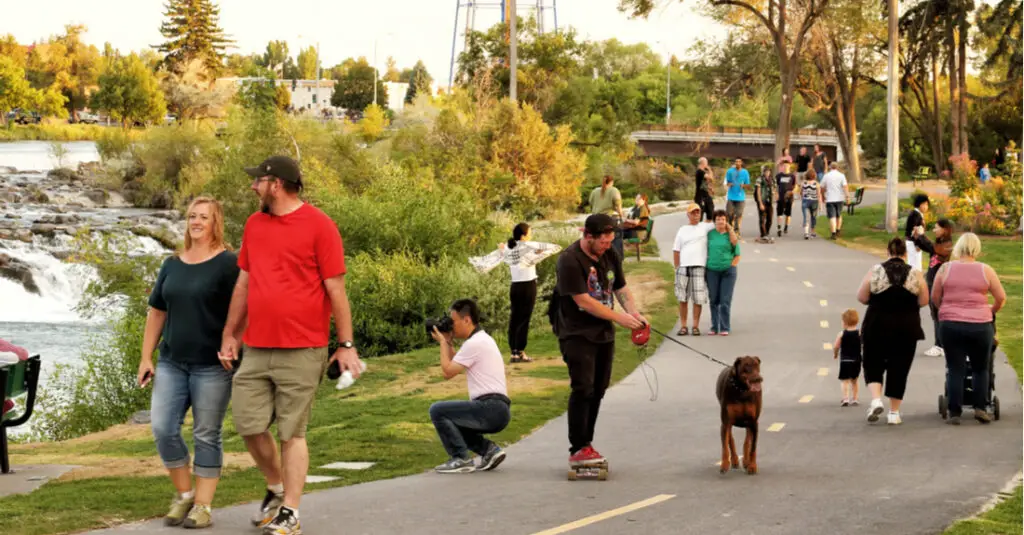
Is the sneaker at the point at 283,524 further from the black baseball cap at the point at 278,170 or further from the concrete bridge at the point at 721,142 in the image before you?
the concrete bridge at the point at 721,142

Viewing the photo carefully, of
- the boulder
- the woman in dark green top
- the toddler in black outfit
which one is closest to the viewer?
the woman in dark green top

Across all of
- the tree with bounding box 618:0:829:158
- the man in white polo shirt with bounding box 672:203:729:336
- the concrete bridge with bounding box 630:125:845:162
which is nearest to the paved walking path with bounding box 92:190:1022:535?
the man in white polo shirt with bounding box 672:203:729:336

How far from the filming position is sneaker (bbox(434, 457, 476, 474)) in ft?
33.5

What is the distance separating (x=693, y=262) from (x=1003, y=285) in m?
7.94

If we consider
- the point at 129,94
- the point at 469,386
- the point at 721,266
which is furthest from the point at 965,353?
the point at 129,94

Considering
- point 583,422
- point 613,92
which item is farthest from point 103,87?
point 583,422

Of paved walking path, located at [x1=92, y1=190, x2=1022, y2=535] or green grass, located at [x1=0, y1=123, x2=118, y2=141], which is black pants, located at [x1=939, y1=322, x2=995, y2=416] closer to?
paved walking path, located at [x1=92, y1=190, x2=1022, y2=535]

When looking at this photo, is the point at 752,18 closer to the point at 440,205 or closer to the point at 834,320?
the point at 440,205

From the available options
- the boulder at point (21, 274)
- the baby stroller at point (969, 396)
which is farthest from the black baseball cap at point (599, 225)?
the boulder at point (21, 274)

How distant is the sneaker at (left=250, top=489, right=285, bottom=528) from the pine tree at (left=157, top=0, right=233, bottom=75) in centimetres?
14015

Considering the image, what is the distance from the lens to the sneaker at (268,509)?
7.73 metres

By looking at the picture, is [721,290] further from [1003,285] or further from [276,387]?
[276,387]

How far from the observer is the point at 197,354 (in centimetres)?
769

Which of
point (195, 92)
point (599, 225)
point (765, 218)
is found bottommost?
point (765, 218)
